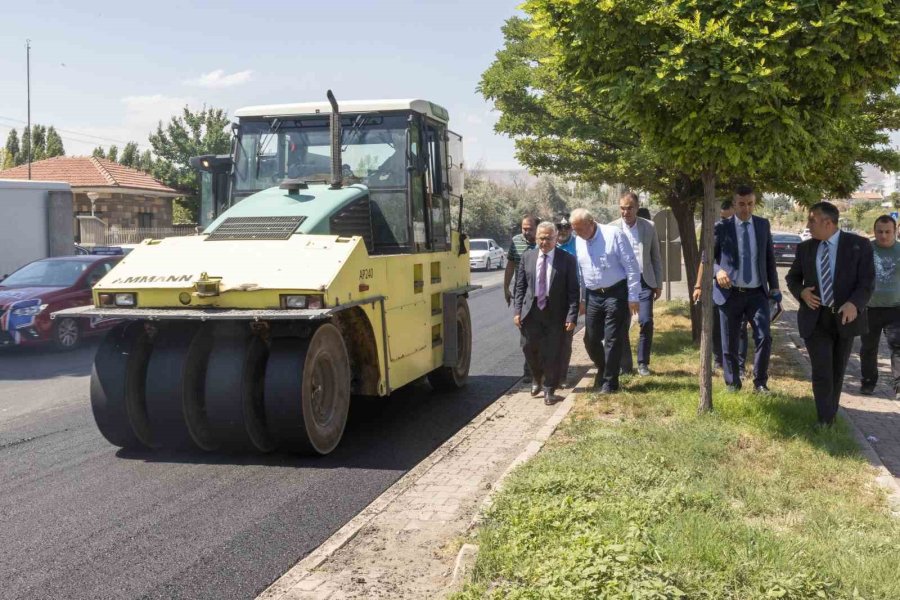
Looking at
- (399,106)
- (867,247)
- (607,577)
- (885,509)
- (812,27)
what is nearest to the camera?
(607,577)

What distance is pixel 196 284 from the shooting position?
23.0 ft

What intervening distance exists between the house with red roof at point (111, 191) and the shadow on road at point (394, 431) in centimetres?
3349

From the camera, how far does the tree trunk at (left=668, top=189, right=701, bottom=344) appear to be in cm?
1310

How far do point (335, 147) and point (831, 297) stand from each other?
4.36 meters

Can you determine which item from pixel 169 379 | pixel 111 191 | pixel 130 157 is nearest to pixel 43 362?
pixel 169 379

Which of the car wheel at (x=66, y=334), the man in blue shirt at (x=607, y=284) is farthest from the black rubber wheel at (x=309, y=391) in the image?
the car wheel at (x=66, y=334)

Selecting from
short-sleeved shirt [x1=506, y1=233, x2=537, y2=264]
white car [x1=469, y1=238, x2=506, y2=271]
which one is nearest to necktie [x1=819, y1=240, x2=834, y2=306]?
short-sleeved shirt [x1=506, y1=233, x2=537, y2=264]

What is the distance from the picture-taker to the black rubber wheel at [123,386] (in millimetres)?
7367

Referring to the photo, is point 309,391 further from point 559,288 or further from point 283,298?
point 559,288

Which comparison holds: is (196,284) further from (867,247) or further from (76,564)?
(867,247)

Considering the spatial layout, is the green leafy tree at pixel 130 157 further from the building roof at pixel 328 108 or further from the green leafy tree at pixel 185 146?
the building roof at pixel 328 108

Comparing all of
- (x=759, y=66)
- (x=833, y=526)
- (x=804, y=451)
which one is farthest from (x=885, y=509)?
(x=759, y=66)

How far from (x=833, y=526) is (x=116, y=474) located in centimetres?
484

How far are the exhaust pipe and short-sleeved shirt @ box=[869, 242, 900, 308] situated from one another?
18.1 ft
